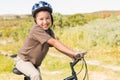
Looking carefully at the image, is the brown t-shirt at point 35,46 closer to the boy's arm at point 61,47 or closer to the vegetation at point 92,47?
the boy's arm at point 61,47

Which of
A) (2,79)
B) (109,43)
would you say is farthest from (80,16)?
(2,79)

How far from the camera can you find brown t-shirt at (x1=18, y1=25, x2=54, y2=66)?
7191mm

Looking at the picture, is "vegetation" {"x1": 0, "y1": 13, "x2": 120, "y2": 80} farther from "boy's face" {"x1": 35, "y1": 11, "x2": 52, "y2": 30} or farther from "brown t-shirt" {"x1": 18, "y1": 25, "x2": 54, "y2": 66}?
"boy's face" {"x1": 35, "y1": 11, "x2": 52, "y2": 30}

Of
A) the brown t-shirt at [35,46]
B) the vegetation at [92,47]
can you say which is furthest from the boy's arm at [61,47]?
the vegetation at [92,47]

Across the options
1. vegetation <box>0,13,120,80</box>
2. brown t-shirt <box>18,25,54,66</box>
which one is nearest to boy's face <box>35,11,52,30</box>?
brown t-shirt <box>18,25,54,66</box>

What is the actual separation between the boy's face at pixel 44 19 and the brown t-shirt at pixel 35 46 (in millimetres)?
84

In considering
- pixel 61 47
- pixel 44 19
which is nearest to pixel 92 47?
pixel 44 19

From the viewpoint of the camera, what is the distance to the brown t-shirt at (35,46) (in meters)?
7.19

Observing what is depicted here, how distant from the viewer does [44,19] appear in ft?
23.8

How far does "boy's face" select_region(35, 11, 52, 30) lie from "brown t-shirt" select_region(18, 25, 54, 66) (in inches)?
3.3

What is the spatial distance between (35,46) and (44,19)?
524mm

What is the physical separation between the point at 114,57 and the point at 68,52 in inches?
962

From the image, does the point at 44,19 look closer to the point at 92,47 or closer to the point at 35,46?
the point at 35,46

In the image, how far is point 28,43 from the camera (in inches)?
293
